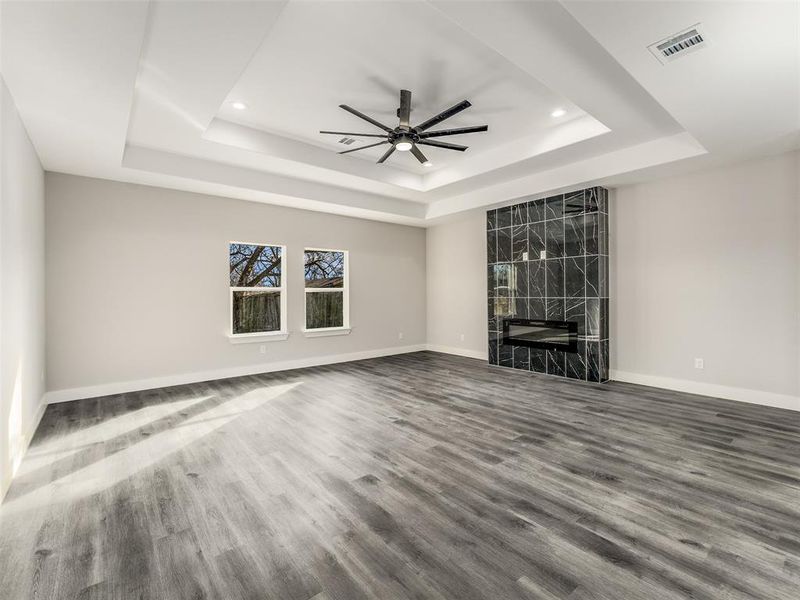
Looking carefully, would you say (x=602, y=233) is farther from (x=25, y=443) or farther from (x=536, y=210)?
(x=25, y=443)

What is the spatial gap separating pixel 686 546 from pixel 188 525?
2594mm

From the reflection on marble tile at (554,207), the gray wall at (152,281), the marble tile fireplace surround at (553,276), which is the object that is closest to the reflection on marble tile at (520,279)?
the marble tile fireplace surround at (553,276)

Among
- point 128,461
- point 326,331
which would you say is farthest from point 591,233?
point 128,461

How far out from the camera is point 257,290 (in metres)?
6.14

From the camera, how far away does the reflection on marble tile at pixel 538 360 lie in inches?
232

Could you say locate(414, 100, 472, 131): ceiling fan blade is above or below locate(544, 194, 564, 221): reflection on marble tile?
above

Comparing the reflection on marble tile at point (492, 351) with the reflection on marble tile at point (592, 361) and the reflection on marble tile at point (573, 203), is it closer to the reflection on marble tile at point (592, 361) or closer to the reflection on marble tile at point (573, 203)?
the reflection on marble tile at point (592, 361)

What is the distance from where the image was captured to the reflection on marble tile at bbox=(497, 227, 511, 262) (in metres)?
6.39

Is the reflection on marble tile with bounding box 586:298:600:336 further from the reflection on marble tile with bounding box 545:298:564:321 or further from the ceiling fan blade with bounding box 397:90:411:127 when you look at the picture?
the ceiling fan blade with bounding box 397:90:411:127

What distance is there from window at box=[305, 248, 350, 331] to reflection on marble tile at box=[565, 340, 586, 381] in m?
3.74

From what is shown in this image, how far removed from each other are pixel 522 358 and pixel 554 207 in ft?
7.86

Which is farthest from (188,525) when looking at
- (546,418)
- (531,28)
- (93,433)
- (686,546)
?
(531,28)

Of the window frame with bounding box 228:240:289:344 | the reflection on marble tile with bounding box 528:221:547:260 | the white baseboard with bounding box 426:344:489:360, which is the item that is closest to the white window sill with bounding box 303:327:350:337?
the window frame with bounding box 228:240:289:344

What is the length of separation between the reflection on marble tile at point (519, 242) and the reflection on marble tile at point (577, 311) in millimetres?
992
